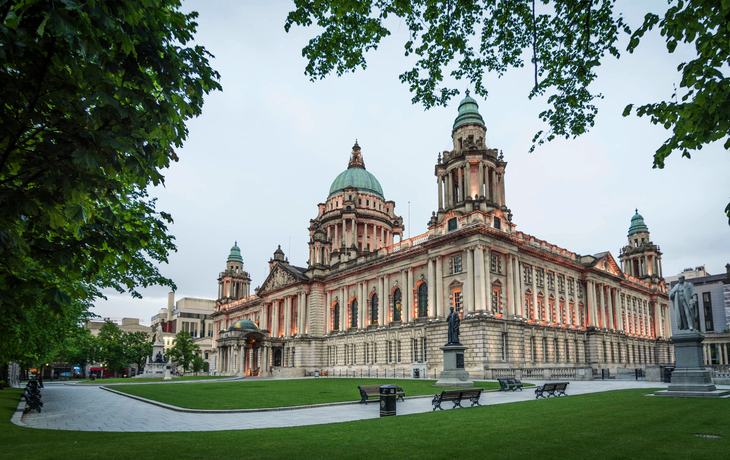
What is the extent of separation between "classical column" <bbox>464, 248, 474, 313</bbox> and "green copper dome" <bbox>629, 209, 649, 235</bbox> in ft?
191

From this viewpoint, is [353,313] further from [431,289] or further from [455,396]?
[455,396]

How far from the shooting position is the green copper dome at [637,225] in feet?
295

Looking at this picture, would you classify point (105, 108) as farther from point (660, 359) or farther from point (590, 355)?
point (660, 359)

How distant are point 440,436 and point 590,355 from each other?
186 ft

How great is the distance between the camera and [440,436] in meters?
11.7

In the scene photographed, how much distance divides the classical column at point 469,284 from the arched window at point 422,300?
8563 millimetres

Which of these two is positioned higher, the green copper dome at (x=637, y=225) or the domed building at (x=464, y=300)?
the green copper dome at (x=637, y=225)

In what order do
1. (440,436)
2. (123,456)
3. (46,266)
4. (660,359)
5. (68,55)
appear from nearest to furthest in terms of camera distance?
(68,55) → (46,266) → (123,456) → (440,436) → (660,359)

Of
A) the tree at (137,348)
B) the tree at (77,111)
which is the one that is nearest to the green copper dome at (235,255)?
the tree at (137,348)

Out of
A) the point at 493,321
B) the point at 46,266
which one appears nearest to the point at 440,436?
the point at 46,266

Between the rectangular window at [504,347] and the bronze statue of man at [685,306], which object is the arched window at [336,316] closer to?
the rectangular window at [504,347]

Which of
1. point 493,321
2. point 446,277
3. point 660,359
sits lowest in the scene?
point 660,359

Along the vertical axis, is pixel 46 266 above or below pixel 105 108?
below

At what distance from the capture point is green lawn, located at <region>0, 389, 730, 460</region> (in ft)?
31.7
